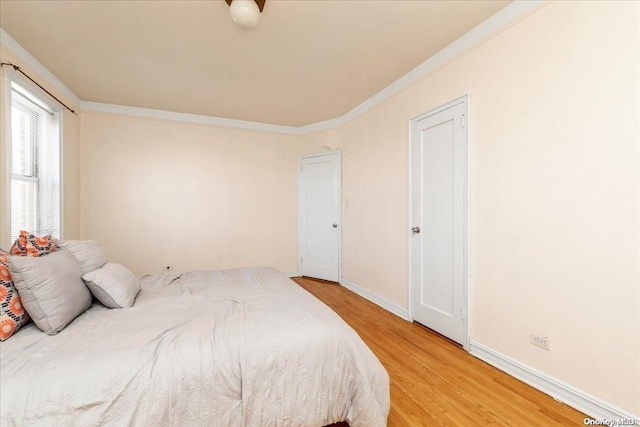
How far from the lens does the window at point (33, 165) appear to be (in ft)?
8.30

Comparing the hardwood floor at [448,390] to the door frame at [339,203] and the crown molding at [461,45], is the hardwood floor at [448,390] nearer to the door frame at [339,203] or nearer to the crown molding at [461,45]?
the door frame at [339,203]

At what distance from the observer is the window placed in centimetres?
253

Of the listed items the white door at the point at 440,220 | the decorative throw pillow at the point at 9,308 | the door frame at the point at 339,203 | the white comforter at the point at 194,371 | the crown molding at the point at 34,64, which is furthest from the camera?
the door frame at the point at 339,203

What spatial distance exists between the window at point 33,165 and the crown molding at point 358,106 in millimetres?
337

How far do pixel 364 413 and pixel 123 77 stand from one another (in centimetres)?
376

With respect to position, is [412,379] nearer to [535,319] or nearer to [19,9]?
[535,319]

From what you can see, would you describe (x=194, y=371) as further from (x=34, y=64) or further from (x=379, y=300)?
(x=34, y=64)

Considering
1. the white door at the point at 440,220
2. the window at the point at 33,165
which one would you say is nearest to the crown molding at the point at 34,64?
the window at the point at 33,165

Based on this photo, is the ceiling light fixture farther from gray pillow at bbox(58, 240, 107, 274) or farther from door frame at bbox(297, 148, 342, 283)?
door frame at bbox(297, 148, 342, 283)

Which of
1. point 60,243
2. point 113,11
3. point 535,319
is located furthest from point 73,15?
point 535,319

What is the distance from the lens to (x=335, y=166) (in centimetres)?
438

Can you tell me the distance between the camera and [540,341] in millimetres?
1836

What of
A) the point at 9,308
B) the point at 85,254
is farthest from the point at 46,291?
the point at 85,254

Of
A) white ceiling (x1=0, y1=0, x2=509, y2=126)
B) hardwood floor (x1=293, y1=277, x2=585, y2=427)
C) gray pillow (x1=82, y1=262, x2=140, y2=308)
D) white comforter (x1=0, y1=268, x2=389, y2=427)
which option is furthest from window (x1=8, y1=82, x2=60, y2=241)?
hardwood floor (x1=293, y1=277, x2=585, y2=427)
